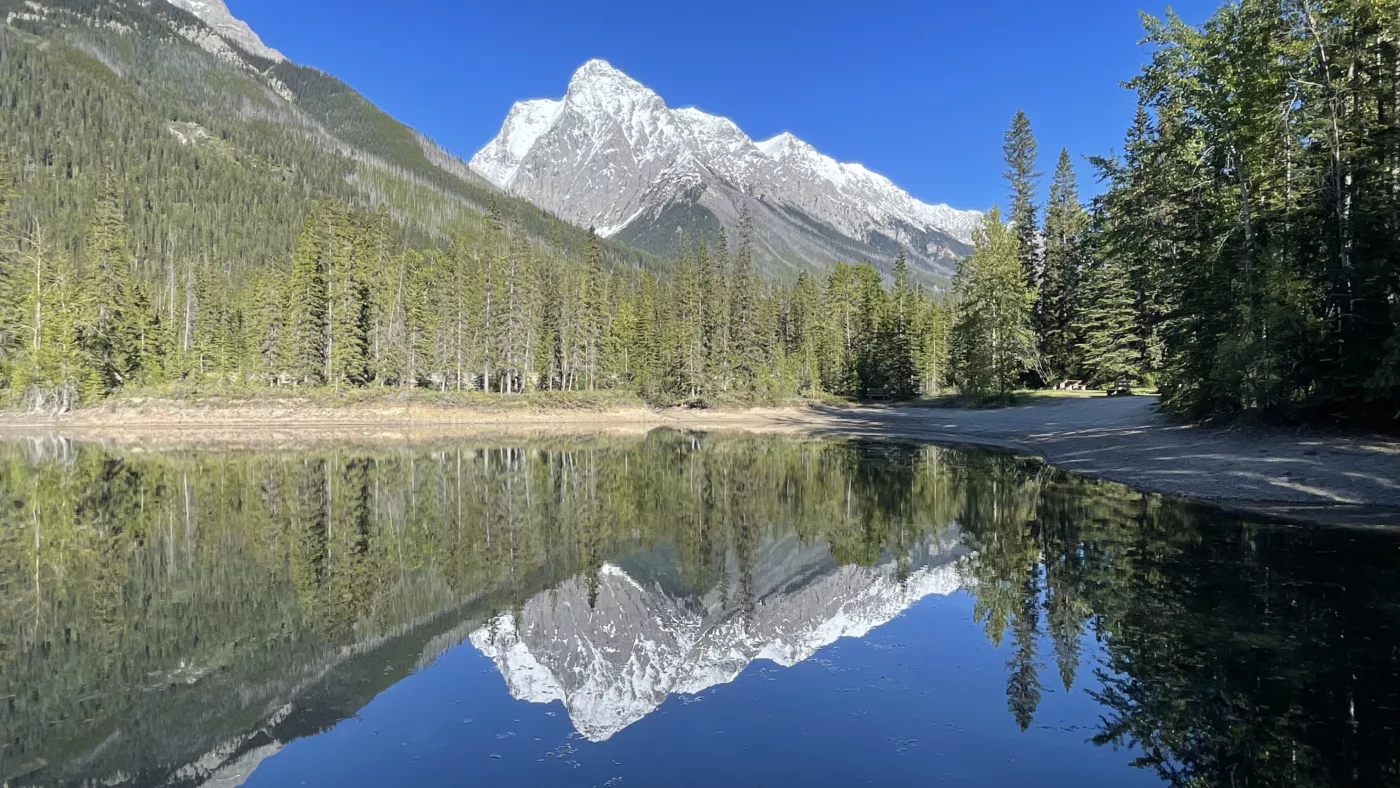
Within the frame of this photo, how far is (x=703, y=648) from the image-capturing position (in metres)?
10.8

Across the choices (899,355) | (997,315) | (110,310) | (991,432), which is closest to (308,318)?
(110,310)

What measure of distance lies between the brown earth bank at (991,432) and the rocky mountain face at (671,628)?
10.0m

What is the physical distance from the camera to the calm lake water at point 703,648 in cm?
703

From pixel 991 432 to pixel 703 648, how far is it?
34774mm

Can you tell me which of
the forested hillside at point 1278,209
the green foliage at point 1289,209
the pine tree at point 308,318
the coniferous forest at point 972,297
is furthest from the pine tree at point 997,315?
the pine tree at point 308,318

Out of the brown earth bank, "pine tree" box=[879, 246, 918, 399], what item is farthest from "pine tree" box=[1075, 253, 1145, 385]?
"pine tree" box=[879, 246, 918, 399]

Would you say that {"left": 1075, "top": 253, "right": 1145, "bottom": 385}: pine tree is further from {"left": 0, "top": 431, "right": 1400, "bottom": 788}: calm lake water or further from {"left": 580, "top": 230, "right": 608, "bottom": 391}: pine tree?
{"left": 580, "top": 230, "right": 608, "bottom": 391}: pine tree

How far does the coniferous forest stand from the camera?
72.7ft

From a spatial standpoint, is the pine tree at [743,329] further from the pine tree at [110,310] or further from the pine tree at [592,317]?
the pine tree at [110,310]

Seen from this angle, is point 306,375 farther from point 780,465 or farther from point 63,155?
point 63,155

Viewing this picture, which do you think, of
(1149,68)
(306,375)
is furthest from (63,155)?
(1149,68)

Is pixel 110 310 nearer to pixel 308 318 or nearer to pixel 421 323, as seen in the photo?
pixel 308 318

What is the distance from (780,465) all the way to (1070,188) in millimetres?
43876

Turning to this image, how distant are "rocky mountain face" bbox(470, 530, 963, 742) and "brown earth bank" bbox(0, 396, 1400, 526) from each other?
1003 centimetres
